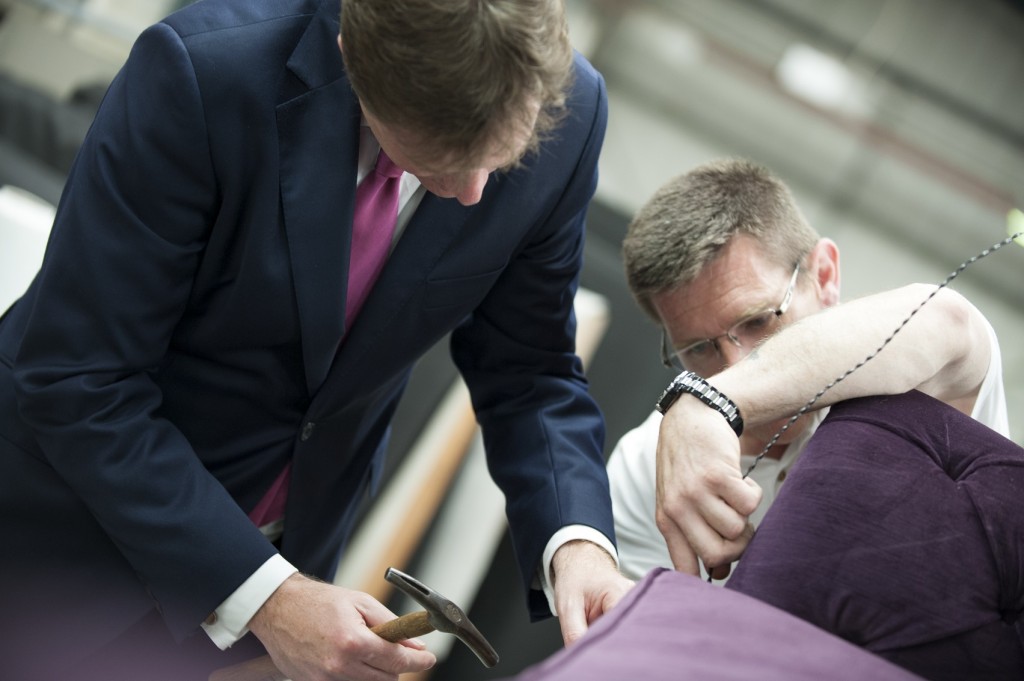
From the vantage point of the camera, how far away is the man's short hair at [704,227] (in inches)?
62.0

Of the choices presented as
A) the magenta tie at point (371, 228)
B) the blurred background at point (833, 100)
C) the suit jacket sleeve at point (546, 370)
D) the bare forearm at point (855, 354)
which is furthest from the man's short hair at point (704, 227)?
the blurred background at point (833, 100)

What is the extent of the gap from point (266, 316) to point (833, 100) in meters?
3.85

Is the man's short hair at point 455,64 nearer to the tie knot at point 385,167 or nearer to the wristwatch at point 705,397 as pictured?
the tie knot at point 385,167

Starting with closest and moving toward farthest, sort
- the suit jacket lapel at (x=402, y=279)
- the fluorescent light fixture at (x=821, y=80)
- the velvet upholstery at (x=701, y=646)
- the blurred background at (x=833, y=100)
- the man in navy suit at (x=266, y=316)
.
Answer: the velvet upholstery at (x=701, y=646) → the man in navy suit at (x=266, y=316) → the suit jacket lapel at (x=402, y=279) → the blurred background at (x=833, y=100) → the fluorescent light fixture at (x=821, y=80)

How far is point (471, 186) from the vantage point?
1.07 metres

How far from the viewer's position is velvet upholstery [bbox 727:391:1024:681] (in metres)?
0.88

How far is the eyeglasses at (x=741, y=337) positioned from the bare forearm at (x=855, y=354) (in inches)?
12.5

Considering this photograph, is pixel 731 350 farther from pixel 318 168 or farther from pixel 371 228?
pixel 318 168

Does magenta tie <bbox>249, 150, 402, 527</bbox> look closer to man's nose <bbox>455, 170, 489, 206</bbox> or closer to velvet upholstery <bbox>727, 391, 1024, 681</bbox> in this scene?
man's nose <bbox>455, 170, 489, 206</bbox>

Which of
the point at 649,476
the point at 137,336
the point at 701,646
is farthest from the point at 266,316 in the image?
the point at 649,476

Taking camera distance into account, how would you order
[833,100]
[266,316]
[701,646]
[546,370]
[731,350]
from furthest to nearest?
[833,100] < [731,350] < [546,370] < [266,316] < [701,646]

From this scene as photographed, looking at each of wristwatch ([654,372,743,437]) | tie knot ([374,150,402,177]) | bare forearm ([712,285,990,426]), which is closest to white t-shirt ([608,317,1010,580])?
bare forearm ([712,285,990,426])

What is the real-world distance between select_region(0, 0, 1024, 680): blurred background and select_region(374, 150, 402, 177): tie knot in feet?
10.2

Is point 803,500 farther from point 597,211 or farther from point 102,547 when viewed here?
point 597,211
